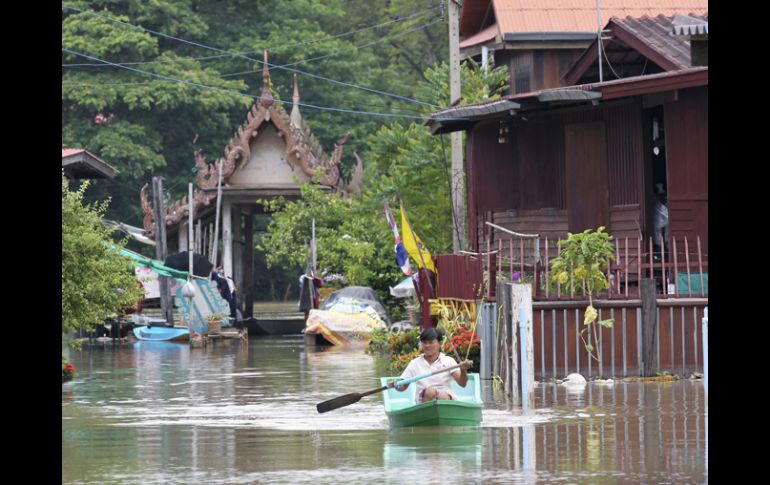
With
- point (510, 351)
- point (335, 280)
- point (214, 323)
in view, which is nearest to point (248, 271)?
point (335, 280)

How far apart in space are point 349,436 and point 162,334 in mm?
25957

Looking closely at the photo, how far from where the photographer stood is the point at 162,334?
146 feet

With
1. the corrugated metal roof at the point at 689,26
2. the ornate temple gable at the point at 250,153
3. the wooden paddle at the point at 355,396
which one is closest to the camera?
the wooden paddle at the point at 355,396

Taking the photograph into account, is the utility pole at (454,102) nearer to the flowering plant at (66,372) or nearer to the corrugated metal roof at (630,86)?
the corrugated metal roof at (630,86)

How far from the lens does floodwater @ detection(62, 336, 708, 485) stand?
15.5 metres

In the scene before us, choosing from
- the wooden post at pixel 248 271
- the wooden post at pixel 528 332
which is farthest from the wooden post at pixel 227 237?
the wooden post at pixel 528 332

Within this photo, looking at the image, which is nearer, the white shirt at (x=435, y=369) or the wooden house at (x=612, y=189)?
the white shirt at (x=435, y=369)

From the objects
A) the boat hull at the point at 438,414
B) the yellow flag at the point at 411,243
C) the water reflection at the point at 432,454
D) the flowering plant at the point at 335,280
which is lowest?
the water reflection at the point at 432,454

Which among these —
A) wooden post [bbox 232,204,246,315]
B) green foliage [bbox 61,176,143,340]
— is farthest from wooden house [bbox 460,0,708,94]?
wooden post [bbox 232,204,246,315]

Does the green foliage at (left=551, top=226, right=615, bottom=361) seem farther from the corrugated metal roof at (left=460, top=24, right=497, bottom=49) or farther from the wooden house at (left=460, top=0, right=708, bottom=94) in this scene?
the corrugated metal roof at (left=460, top=24, right=497, bottom=49)

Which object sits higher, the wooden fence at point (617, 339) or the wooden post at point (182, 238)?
the wooden post at point (182, 238)

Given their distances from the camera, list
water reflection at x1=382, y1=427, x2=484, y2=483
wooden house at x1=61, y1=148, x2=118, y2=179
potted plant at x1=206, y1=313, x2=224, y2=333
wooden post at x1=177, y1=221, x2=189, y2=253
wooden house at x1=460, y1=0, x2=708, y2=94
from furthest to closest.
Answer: wooden post at x1=177, y1=221, x2=189, y2=253, potted plant at x1=206, y1=313, x2=224, y2=333, wooden house at x1=61, y1=148, x2=118, y2=179, wooden house at x1=460, y1=0, x2=708, y2=94, water reflection at x1=382, y1=427, x2=484, y2=483

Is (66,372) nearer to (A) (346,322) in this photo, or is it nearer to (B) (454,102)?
(B) (454,102)

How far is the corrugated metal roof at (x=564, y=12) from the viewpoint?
37.5m
